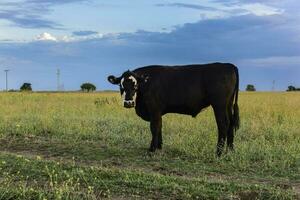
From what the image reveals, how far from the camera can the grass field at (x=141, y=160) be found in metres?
7.05

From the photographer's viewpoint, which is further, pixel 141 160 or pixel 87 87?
pixel 87 87

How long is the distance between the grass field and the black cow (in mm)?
586

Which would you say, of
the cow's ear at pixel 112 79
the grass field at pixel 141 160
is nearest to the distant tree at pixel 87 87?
the grass field at pixel 141 160

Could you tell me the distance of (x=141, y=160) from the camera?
1027cm

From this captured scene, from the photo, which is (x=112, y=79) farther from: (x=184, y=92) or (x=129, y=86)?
(x=184, y=92)

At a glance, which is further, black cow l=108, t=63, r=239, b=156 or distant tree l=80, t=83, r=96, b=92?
distant tree l=80, t=83, r=96, b=92

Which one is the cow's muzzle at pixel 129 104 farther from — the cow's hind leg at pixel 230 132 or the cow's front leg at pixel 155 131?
the cow's hind leg at pixel 230 132

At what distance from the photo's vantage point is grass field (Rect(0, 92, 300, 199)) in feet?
23.1

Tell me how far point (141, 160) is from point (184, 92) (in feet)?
5.95

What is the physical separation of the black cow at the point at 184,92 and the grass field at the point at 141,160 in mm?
586

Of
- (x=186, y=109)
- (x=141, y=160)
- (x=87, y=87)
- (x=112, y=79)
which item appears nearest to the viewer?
(x=141, y=160)

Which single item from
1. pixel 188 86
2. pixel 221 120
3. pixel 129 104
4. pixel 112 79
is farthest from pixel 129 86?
pixel 221 120

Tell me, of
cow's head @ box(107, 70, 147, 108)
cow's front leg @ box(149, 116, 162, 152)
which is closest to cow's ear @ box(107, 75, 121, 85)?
cow's head @ box(107, 70, 147, 108)

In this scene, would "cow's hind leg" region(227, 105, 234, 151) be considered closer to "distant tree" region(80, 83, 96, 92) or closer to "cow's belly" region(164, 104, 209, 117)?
"cow's belly" region(164, 104, 209, 117)
